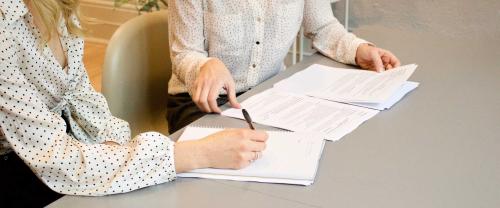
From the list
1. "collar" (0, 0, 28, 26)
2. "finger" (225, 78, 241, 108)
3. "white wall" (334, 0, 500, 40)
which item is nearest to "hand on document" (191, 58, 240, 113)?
"finger" (225, 78, 241, 108)

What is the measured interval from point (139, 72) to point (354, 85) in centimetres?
57

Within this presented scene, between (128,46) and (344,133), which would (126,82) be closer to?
(128,46)

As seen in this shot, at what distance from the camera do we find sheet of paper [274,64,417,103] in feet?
4.40

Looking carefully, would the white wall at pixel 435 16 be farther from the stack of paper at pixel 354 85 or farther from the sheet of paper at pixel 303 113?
the sheet of paper at pixel 303 113

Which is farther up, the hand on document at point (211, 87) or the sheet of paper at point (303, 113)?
the hand on document at point (211, 87)

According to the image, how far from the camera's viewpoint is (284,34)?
1646 millimetres

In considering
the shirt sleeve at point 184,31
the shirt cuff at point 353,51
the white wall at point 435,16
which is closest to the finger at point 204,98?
the shirt sleeve at point 184,31

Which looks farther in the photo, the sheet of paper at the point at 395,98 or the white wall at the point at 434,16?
the white wall at the point at 434,16

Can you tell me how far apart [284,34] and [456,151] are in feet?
2.23

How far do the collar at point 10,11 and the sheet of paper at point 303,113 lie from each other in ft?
1.47

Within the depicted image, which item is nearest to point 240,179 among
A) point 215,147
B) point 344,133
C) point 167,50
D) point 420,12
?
point 215,147

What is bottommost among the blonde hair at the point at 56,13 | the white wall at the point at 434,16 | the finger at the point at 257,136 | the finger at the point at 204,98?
the white wall at the point at 434,16

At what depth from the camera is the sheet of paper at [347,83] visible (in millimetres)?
1342

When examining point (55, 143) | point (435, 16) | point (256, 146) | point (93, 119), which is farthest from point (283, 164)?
point (435, 16)
